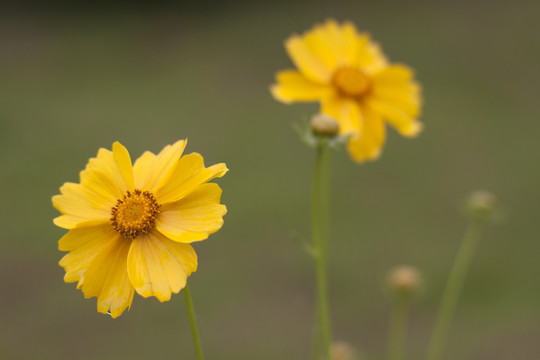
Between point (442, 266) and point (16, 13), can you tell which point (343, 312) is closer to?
point (442, 266)

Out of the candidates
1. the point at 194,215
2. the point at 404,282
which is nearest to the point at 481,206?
the point at 404,282

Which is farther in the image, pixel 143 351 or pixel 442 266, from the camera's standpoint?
pixel 442 266

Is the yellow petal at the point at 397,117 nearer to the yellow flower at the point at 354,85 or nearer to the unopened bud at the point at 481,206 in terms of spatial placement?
the yellow flower at the point at 354,85

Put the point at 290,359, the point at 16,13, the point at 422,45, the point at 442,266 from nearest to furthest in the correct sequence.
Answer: the point at 290,359, the point at 442,266, the point at 422,45, the point at 16,13

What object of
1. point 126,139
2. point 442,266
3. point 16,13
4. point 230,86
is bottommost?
point 442,266

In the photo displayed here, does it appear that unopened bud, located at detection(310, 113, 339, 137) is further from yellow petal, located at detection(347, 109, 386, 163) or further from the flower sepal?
yellow petal, located at detection(347, 109, 386, 163)

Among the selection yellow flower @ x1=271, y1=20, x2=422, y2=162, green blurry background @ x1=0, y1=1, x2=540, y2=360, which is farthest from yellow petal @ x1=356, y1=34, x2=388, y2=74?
green blurry background @ x1=0, y1=1, x2=540, y2=360

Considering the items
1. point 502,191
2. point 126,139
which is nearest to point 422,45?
point 502,191
